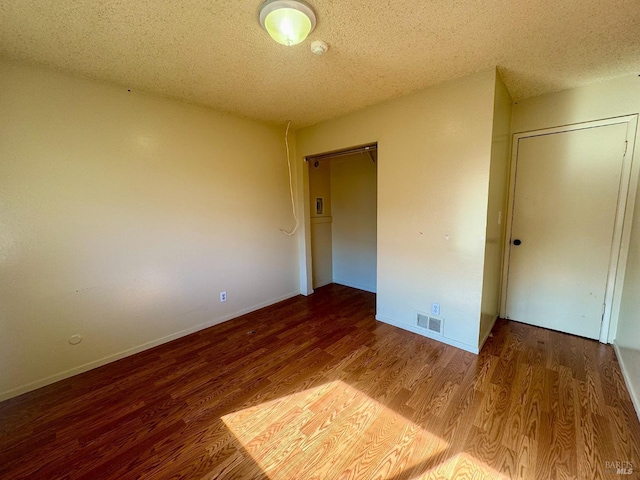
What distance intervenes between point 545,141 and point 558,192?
1.73ft

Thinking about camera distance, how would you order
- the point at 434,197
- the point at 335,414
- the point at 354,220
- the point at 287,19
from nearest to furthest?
the point at 287,19 < the point at 335,414 < the point at 434,197 < the point at 354,220

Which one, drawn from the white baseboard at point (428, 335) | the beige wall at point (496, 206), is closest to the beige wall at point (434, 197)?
the white baseboard at point (428, 335)

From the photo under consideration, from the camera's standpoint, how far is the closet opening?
3953mm

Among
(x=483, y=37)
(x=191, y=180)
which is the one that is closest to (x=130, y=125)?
(x=191, y=180)

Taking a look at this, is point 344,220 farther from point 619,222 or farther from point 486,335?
point 619,222

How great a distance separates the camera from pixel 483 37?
5.36ft

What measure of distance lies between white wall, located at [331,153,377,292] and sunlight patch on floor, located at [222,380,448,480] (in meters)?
2.43

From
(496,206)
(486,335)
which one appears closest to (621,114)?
(496,206)

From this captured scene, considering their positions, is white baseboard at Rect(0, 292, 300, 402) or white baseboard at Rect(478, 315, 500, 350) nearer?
white baseboard at Rect(0, 292, 300, 402)

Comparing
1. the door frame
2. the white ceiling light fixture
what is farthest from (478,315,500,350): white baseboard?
the white ceiling light fixture

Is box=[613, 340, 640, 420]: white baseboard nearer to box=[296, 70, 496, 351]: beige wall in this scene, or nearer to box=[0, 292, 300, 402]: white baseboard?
box=[296, 70, 496, 351]: beige wall

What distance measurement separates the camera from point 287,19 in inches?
55.1

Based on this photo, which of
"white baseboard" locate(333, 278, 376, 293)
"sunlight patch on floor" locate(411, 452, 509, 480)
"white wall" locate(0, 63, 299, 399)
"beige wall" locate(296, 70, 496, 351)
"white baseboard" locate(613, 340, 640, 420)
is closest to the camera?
"sunlight patch on floor" locate(411, 452, 509, 480)

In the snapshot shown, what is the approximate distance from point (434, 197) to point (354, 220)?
1845mm
